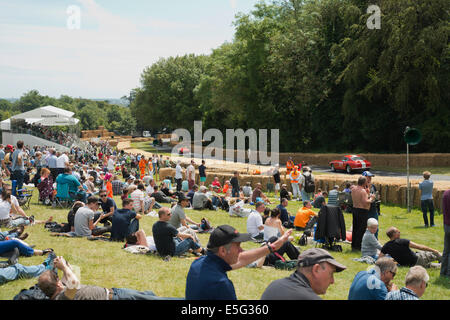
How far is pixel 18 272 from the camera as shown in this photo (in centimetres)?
752

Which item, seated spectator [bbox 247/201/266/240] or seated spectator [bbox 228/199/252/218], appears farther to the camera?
seated spectator [bbox 228/199/252/218]

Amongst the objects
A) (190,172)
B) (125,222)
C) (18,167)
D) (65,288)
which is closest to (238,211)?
(125,222)

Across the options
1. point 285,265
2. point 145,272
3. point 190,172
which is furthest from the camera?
point 190,172

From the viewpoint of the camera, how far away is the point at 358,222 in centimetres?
1086

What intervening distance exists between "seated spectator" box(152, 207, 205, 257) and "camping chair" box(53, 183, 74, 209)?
22.1 ft

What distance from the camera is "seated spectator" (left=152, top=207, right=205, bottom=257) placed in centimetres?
928

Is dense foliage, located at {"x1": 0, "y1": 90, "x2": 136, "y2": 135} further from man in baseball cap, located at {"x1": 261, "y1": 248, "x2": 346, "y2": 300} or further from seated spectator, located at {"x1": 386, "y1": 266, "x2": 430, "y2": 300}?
man in baseball cap, located at {"x1": 261, "y1": 248, "x2": 346, "y2": 300}

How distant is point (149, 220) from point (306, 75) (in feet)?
114

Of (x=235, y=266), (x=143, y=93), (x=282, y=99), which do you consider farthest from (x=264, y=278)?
(x=143, y=93)

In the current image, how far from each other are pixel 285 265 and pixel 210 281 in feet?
17.0

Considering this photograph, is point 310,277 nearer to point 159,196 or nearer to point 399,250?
point 399,250

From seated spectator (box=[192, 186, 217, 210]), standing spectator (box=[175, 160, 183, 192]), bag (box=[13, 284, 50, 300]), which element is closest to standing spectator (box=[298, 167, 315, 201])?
seated spectator (box=[192, 186, 217, 210])
